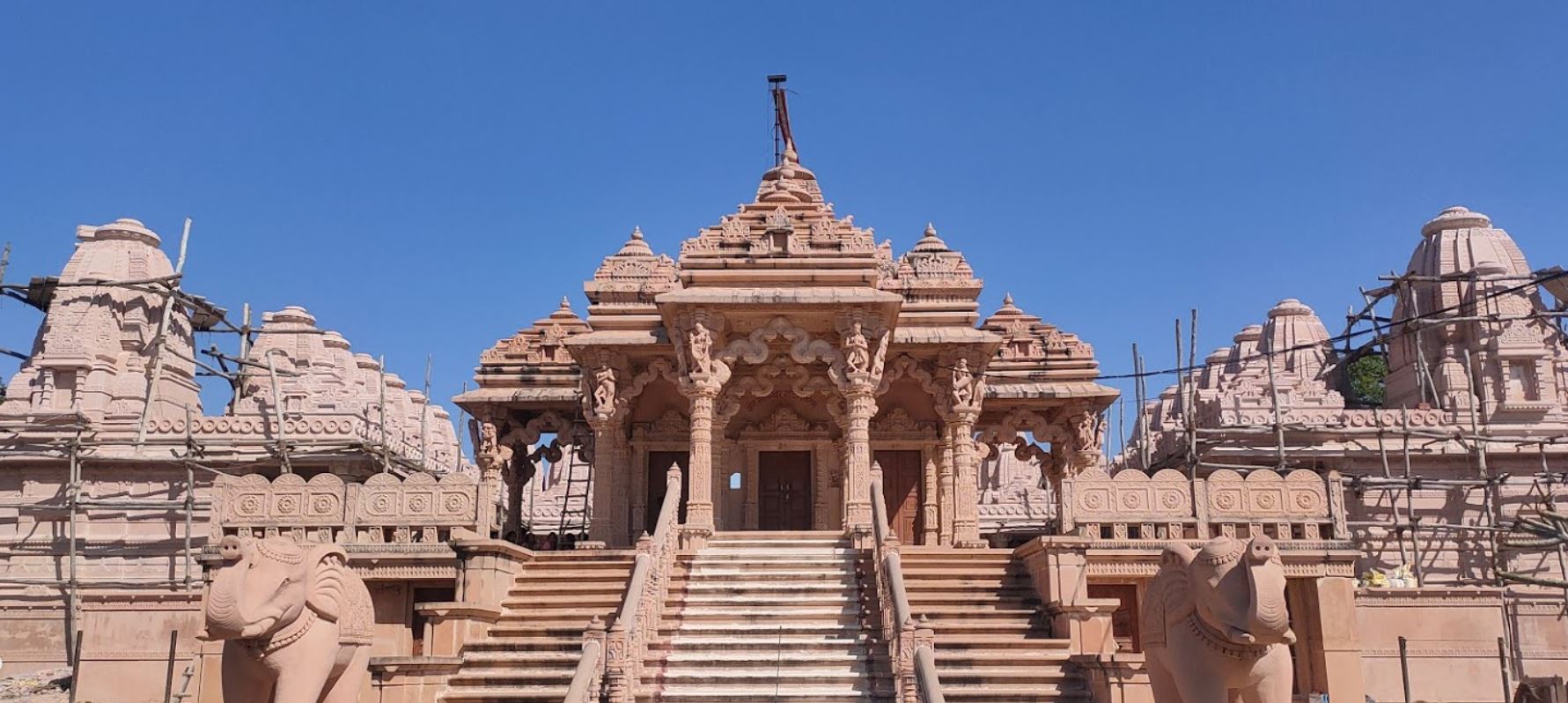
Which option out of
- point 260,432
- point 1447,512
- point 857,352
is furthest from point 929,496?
point 260,432

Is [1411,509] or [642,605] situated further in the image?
[1411,509]

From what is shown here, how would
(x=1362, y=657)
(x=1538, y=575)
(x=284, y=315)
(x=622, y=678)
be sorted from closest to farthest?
(x=622, y=678) → (x=1362, y=657) → (x=1538, y=575) → (x=284, y=315)

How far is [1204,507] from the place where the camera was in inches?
689

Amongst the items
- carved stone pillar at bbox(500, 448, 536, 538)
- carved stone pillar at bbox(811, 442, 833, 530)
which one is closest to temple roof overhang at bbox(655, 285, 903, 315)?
carved stone pillar at bbox(811, 442, 833, 530)

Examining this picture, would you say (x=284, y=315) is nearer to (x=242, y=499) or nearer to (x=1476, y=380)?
(x=242, y=499)

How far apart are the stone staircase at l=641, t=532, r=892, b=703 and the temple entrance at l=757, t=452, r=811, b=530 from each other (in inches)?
244

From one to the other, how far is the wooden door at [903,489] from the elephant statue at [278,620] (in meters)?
15.1

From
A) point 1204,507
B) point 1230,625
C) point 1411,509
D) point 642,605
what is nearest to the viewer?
point 1230,625

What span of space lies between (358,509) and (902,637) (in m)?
8.88

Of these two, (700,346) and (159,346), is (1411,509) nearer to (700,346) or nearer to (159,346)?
(700,346)

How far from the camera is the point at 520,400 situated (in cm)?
2588

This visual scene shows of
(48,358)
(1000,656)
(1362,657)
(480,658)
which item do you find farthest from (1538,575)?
(48,358)

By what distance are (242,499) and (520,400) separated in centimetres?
797

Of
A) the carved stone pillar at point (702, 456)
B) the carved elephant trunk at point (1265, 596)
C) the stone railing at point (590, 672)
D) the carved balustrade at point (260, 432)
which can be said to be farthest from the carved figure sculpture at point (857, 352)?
the carved balustrade at point (260, 432)
